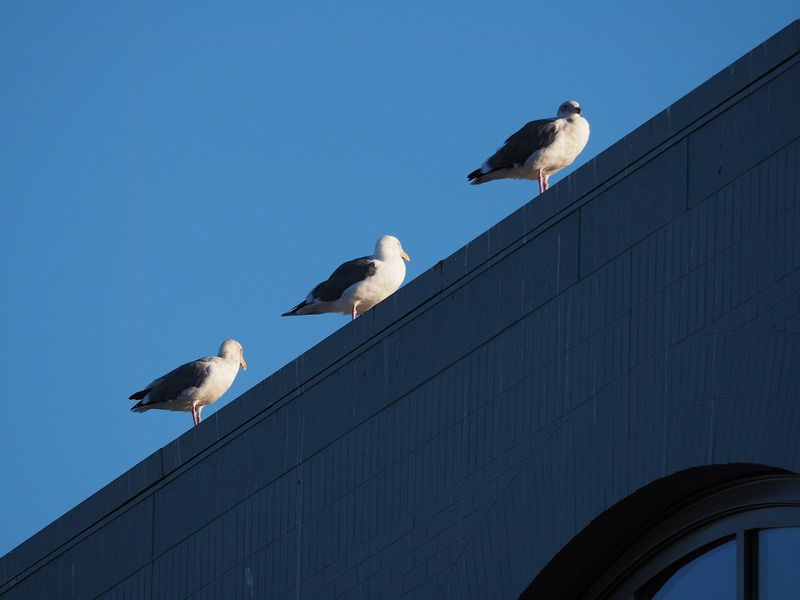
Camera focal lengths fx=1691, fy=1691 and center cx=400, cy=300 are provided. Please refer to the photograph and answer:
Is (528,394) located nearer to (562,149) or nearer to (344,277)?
(562,149)

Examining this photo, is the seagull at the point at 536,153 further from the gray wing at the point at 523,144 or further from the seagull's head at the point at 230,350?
the seagull's head at the point at 230,350

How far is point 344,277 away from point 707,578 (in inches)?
312

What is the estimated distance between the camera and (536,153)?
47.6 feet

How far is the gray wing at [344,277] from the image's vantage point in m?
15.2

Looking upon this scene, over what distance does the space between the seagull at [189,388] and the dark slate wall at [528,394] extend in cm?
560

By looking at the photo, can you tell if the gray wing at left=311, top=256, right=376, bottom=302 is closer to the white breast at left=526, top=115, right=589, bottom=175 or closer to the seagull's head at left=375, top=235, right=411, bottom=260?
the seagull's head at left=375, top=235, right=411, bottom=260

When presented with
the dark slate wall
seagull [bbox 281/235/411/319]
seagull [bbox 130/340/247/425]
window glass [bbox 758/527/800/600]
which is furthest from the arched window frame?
seagull [bbox 130/340/247/425]

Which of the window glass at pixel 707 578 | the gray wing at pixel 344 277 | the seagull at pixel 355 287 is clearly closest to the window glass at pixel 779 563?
the window glass at pixel 707 578

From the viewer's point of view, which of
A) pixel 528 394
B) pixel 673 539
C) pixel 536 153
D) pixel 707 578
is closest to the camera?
pixel 707 578

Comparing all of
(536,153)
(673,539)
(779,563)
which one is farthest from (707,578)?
(536,153)

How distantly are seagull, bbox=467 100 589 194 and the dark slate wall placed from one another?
16.1 ft

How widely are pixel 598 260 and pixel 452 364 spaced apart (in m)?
1.18

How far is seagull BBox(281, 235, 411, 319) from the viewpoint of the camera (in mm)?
15211

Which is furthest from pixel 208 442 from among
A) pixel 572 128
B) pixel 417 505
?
pixel 572 128
